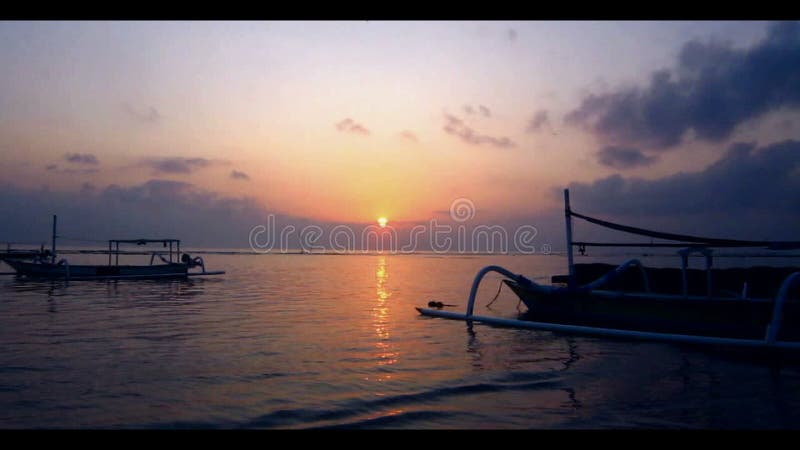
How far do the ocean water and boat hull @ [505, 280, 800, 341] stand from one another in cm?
203

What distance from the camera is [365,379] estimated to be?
9234mm

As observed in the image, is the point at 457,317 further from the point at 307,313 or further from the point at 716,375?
the point at 716,375

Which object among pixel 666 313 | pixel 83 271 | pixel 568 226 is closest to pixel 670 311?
pixel 666 313

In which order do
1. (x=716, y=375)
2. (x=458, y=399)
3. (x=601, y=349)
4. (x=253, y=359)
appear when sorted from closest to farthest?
(x=458, y=399) → (x=716, y=375) → (x=253, y=359) → (x=601, y=349)

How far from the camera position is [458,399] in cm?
790

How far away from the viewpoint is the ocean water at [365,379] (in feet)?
22.8

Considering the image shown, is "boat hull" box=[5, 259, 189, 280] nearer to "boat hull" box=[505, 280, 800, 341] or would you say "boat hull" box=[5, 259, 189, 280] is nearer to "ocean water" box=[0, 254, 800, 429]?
"ocean water" box=[0, 254, 800, 429]

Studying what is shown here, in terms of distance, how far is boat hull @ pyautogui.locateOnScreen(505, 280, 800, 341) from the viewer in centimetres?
1294

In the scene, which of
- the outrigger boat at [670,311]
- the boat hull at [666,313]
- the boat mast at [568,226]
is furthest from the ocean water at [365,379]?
the boat mast at [568,226]

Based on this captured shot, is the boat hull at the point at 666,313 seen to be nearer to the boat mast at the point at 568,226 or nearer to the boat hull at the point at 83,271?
the boat mast at the point at 568,226
